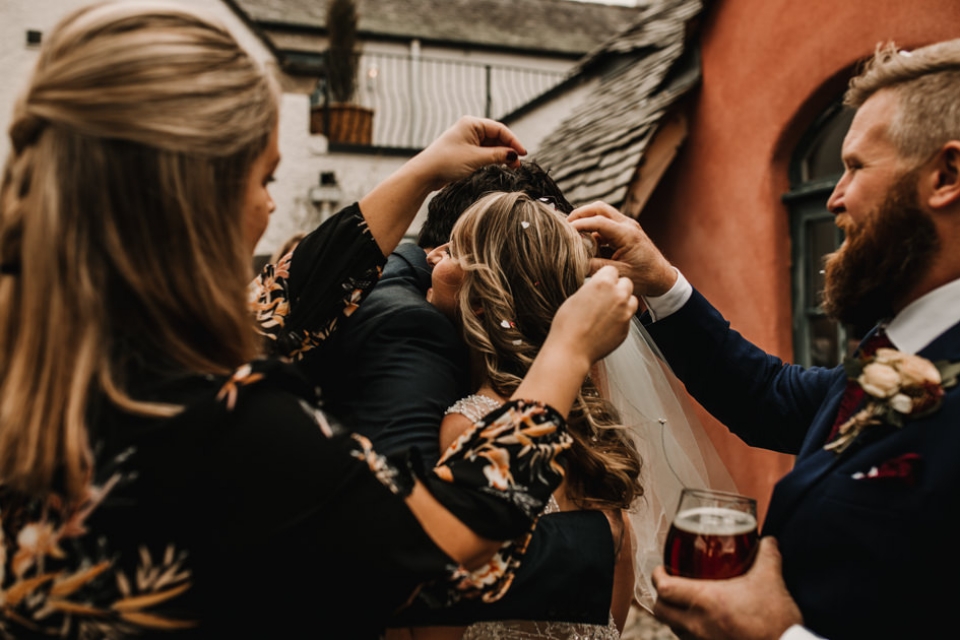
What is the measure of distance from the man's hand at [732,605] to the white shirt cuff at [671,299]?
1.01 meters

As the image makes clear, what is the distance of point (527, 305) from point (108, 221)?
1126 mm

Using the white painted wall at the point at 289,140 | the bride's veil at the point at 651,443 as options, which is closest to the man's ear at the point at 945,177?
the bride's veil at the point at 651,443

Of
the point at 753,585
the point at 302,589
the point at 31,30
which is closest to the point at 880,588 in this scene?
the point at 753,585

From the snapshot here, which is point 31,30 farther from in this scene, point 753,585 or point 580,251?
point 753,585

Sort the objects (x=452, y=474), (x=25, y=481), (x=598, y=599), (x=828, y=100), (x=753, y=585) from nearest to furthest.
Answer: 1. (x=25, y=481)
2. (x=452, y=474)
3. (x=753, y=585)
4. (x=598, y=599)
5. (x=828, y=100)

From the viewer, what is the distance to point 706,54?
217 inches

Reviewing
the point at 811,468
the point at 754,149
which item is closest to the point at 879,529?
the point at 811,468

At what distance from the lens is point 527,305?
2105 mm

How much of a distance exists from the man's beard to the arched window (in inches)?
124

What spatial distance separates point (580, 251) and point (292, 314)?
2.62ft

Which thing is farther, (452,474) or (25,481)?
(452,474)

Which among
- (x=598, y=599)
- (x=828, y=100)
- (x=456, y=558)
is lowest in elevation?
(x=598, y=599)

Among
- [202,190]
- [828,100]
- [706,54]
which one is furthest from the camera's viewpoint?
[706,54]

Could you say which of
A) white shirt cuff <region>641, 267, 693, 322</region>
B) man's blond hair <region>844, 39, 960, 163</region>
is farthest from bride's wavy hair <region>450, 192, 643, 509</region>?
man's blond hair <region>844, 39, 960, 163</region>
